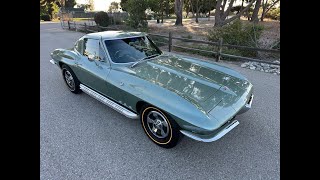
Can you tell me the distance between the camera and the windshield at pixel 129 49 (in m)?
3.44

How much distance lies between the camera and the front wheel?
2.53 meters

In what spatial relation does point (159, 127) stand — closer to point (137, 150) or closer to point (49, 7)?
point (137, 150)

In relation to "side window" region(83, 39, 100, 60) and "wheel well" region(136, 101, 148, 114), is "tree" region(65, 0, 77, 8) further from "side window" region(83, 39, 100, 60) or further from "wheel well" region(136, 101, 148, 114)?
"wheel well" region(136, 101, 148, 114)

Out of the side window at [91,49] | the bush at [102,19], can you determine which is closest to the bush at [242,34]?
the side window at [91,49]

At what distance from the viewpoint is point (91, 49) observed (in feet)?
12.3

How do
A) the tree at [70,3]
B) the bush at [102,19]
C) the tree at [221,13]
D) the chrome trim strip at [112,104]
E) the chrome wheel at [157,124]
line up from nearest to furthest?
the chrome wheel at [157,124], the chrome trim strip at [112,104], the tree at [221,13], the bush at [102,19], the tree at [70,3]

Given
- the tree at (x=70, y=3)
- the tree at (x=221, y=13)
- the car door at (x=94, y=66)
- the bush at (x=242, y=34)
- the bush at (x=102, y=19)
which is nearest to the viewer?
the car door at (x=94, y=66)

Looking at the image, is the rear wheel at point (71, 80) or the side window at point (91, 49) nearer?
the side window at point (91, 49)

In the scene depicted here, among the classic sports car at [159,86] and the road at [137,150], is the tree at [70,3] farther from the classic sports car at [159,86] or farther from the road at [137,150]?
the road at [137,150]

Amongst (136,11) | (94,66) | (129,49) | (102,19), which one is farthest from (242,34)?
(102,19)

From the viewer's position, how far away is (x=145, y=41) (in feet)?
13.1
